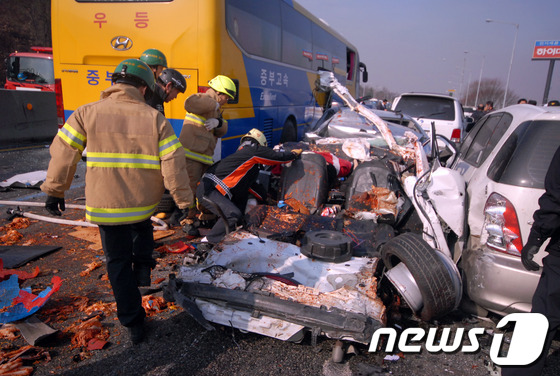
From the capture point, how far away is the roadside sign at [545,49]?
22648 millimetres

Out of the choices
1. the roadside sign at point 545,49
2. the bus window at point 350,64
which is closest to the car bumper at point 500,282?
the bus window at point 350,64

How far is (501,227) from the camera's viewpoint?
2584 mm

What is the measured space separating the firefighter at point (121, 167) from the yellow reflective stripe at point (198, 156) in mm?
2028

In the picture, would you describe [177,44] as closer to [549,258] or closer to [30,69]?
[549,258]

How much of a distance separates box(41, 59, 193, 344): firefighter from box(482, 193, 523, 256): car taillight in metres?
2.10

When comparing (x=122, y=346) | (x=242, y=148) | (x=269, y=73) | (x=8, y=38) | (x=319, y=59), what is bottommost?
(x=122, y=346)

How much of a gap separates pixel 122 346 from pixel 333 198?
302 cm

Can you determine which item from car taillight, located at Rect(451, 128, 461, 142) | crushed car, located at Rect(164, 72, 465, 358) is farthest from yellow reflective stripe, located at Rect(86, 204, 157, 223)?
car taillight, located at Rect(451, 128, 461, 142)

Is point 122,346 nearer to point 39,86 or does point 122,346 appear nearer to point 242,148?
point 242,148

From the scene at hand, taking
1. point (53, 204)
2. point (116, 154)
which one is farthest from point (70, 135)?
point (53, 204)

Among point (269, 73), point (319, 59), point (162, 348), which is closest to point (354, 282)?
point (162, 348)

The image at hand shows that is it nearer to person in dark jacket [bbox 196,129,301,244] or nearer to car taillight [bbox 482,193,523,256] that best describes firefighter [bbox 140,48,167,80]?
person in dark jacket [bbox 196,129,301,244]

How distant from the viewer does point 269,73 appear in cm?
750

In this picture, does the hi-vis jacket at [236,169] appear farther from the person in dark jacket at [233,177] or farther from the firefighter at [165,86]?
the firefighter at [165,86]
